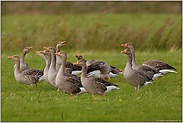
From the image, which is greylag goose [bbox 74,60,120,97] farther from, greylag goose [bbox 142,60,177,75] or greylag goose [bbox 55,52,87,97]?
greylag goose [bbox 142,60,177,75]

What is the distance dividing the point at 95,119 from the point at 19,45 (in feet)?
56.5

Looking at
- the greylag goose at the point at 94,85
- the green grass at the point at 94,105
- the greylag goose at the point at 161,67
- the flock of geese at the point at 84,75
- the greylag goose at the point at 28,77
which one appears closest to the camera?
the green grass at the point at 94,105

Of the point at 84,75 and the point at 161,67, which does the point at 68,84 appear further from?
the point at 161,67

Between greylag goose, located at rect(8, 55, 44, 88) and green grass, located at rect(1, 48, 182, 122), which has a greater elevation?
greylag goose, located at rect(8, 55, 44, 88)

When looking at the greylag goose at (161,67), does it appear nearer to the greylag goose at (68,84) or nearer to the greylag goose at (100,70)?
the greylag goose at (100,70)

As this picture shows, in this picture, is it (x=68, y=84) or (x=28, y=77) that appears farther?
(x=28, y=77)

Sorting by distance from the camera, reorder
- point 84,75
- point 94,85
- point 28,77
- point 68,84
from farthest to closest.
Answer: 1. point 28,77
2. point 68,84
3. point 84,75
4. point 94,85

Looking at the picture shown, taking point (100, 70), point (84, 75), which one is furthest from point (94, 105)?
point (100, 70)

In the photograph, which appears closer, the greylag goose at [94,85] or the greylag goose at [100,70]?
the greylag goose at [94,85]

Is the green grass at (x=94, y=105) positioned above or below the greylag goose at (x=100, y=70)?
below

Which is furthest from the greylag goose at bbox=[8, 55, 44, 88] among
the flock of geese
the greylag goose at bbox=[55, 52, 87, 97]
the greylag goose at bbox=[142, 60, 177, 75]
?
the greylag goose at bbox=[142, 60, 177, 75]

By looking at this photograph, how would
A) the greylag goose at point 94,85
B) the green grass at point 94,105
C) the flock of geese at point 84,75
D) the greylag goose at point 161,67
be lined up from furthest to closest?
1. the greylag goose at point 161,67
2. the flock of geese at point 84,75
3. the greylag goose at point 94,85
4. the green grass at point 94,105

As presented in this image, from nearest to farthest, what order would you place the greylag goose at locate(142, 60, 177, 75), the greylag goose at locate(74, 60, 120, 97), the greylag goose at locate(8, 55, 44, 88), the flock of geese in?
the greylag goose at locate(74, 60, 120, 97) < the flock of geese < the greylag goose at locate(8, 55, 44, 88) < the greylag goose at locate(142, 60, 177, 75)

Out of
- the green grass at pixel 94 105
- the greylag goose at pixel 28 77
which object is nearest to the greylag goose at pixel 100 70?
the green grass at pixel 94 105
